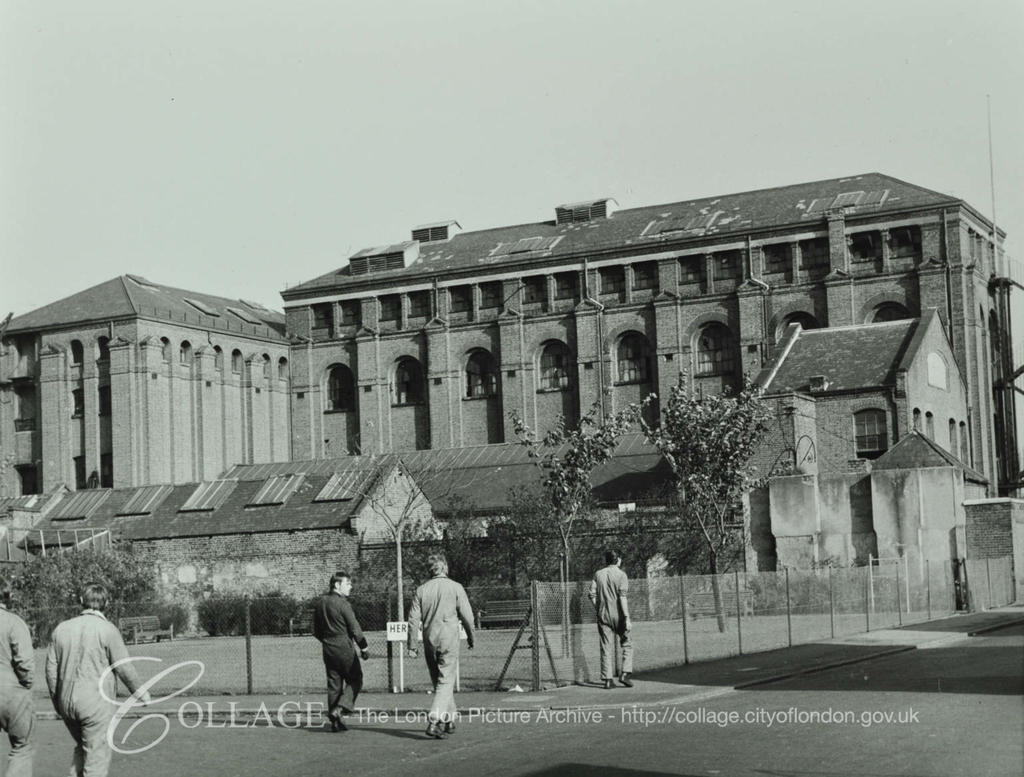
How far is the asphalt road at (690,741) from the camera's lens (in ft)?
35.9

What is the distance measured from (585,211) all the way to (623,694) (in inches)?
2229

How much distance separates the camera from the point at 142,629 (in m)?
36.3

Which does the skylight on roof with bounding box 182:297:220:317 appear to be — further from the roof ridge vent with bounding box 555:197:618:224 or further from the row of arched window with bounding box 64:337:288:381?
the roof ridge vent with bounding box 555:197:618:224

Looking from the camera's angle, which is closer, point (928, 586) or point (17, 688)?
point (17, 688)

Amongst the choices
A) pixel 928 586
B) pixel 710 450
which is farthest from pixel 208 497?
pixel 928 586

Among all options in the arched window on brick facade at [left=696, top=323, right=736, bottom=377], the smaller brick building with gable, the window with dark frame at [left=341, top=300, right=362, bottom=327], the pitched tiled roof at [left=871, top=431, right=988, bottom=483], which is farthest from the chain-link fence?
the window with dark frame at [left=341, top=300, right=362, bottom=327]

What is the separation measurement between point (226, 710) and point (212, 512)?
2795 cm

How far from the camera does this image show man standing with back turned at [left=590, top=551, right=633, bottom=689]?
689 inches

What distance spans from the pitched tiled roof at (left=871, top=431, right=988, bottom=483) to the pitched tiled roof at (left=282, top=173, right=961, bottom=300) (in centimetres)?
1960

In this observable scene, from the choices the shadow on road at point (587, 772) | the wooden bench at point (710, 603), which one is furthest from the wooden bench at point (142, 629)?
the shadow on road at point (587, 772)

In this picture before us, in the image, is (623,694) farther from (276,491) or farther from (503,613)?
(276,491)

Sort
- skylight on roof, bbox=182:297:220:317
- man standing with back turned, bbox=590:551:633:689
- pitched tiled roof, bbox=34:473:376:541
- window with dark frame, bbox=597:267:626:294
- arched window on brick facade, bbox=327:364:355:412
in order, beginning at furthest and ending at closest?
skylight on roof, bbox=182:297:220:317 → arched window on brick facade, bbox=327:364:355:412 → window with dark frame, bbox=597:267:626:294 → pitched tiled roof, bbox=34:473:376:541 → man standing with back turned, bbox=590:551:633:689

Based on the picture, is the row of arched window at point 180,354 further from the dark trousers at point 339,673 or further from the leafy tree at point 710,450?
the dark trousers at point 339,673

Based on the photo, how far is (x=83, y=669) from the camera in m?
10.1
